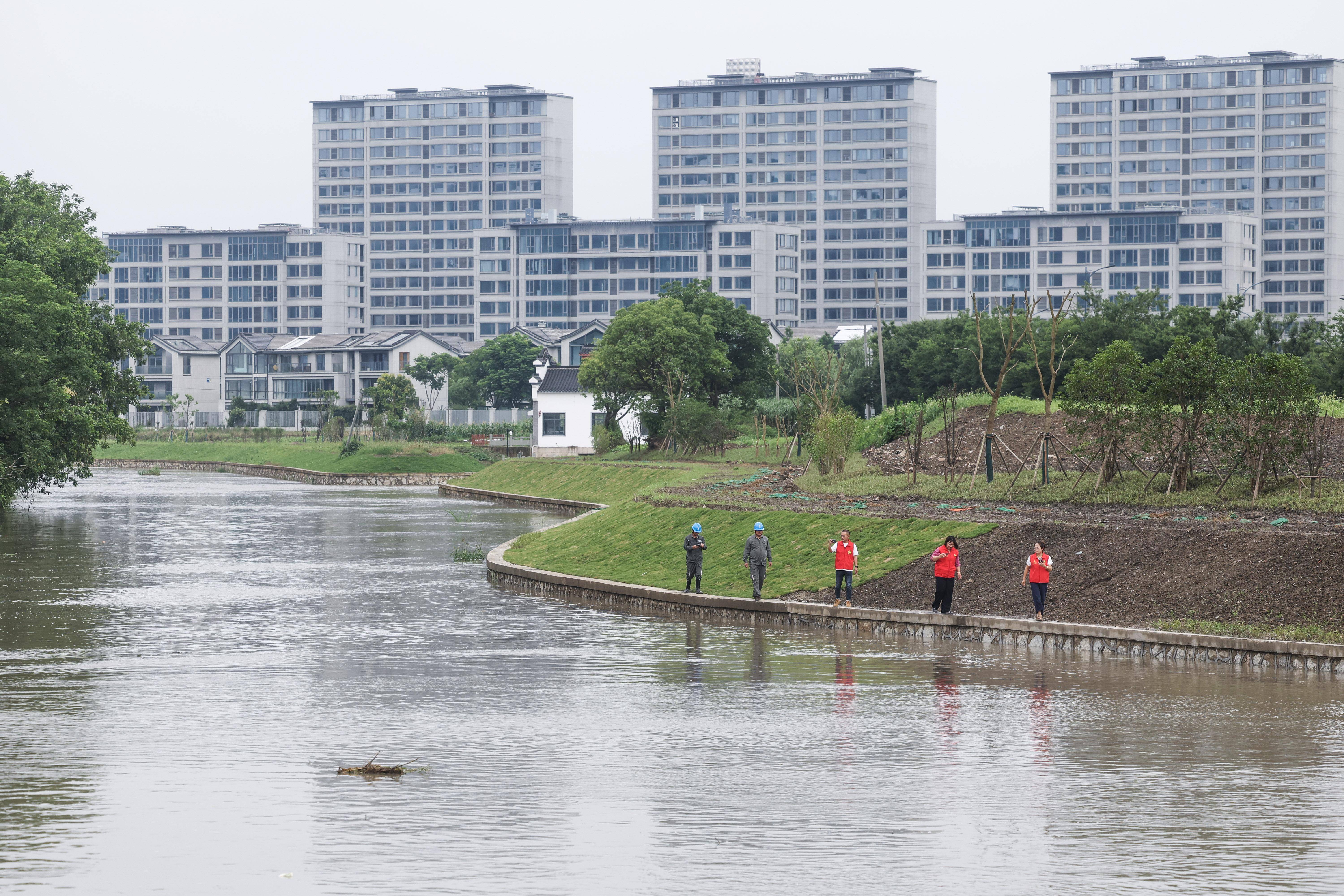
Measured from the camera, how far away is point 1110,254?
595 feet

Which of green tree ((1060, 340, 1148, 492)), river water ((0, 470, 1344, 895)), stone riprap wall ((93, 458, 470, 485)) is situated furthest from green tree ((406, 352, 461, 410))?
river water ((0, 470, 1344, 895))

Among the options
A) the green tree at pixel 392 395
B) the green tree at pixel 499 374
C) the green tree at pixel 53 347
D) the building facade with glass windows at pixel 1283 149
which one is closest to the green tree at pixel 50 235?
the green tree at pixel 53 347

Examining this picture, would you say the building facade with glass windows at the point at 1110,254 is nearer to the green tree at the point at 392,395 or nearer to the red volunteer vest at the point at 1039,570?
the green tree at the point at 392,395

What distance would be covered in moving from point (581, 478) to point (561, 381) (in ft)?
75.7

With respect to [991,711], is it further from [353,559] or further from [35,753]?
[353,559]

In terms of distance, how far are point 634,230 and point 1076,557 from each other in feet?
558

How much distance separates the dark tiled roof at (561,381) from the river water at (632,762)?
212 feet

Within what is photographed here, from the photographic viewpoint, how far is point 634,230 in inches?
7692

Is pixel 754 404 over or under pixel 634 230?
Answer: under

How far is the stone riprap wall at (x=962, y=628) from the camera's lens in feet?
72.2

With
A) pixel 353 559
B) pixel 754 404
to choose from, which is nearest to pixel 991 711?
pixel 353 559

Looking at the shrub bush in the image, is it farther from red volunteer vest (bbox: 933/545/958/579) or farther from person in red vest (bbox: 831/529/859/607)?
red volunteer vest (bbox: 933/545/958/579)

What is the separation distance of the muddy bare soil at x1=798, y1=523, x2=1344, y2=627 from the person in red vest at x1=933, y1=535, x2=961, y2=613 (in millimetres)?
713

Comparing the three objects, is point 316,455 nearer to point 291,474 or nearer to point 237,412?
point 291,474
